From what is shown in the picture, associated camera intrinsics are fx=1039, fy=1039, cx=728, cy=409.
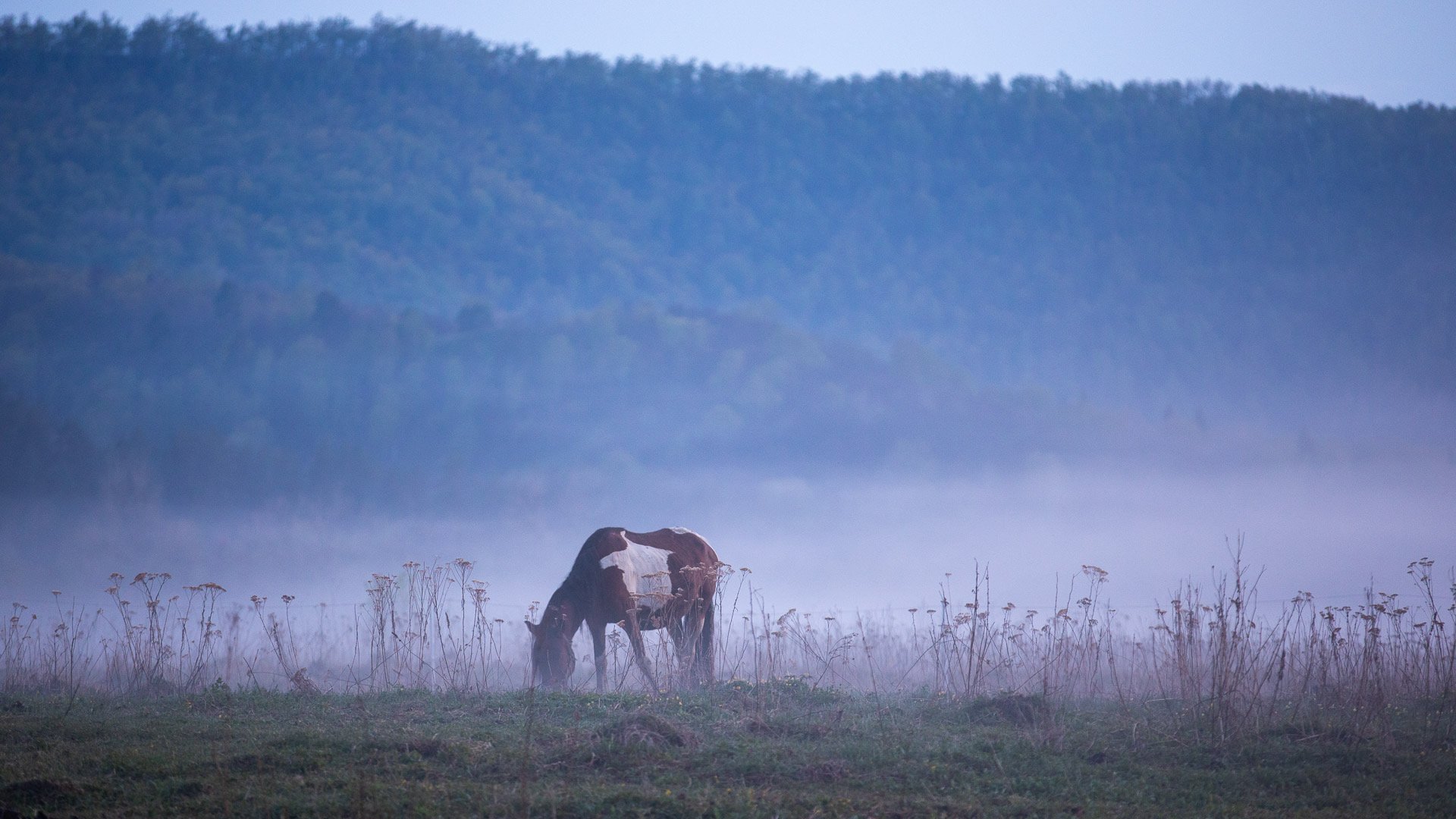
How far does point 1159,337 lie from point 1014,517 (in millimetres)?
36595

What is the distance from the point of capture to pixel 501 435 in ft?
254

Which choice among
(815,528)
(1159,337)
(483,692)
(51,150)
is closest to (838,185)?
(1159,337)

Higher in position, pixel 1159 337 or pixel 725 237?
pixel 725 237

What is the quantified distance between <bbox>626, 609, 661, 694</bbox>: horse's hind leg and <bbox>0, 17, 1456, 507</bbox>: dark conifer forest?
59008 millimetres

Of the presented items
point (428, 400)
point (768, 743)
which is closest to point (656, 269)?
point (428, 400)

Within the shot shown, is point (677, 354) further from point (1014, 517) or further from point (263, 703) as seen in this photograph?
point (263, 703)

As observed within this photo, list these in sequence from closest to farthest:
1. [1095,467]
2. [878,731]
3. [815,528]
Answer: [878,731] < [815,528] < [1095,467]

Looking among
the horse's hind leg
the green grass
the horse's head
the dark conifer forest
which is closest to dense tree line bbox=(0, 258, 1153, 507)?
the dark conifer forest

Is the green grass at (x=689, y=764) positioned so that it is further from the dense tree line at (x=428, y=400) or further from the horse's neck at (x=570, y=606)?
the dense tree line at (x=428, y=400)

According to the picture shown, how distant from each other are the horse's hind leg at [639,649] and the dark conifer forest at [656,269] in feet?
194

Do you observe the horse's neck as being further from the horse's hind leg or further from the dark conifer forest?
the dark conifer forest

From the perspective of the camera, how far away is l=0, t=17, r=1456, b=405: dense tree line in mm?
92875

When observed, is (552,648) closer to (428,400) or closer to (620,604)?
(620,604)

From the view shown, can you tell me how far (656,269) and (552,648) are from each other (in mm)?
86016
